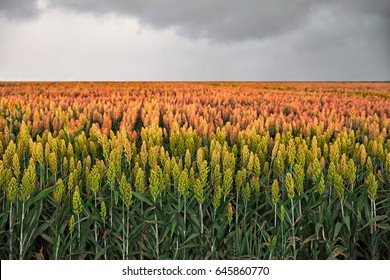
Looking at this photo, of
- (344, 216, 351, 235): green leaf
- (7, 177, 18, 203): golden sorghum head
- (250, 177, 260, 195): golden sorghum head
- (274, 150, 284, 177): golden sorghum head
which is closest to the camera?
(7, 177, 18, 203): golden sorghum head

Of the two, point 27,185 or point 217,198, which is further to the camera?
point 217,198

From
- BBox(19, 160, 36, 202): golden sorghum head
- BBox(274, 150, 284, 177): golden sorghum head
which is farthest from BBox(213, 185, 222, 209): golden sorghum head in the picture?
BBox(19, 160, 36, 202): golden sorghum head

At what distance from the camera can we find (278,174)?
2572mm

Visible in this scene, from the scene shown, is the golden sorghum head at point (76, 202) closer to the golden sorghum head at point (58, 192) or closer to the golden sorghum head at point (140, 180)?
the golden sorghum head at point (58, 192)

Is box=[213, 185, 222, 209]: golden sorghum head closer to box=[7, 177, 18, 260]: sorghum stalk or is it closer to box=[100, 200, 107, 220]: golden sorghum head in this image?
box=[100, 200, 107, 220]: golden sorghum head

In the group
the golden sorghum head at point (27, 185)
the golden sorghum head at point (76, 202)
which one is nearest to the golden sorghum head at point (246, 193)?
the golden sorghum head at point (76, 202)

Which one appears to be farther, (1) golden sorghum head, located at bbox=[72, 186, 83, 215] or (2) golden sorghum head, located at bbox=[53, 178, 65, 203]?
(2) golden sorghum head, located at bbox=[53, 178, 65, 203]

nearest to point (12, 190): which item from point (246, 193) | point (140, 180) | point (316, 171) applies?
point (140, 180)

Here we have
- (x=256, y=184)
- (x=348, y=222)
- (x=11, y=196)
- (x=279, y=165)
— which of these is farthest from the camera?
(x=279, y=165)

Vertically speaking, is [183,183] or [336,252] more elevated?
[183,183]

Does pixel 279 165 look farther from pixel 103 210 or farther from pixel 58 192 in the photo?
pixel 58 192

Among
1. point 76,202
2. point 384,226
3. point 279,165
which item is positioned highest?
point 279,165

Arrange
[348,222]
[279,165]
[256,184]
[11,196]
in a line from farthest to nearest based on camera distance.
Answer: [279,165], [256,184], [348,222], [11,196]
